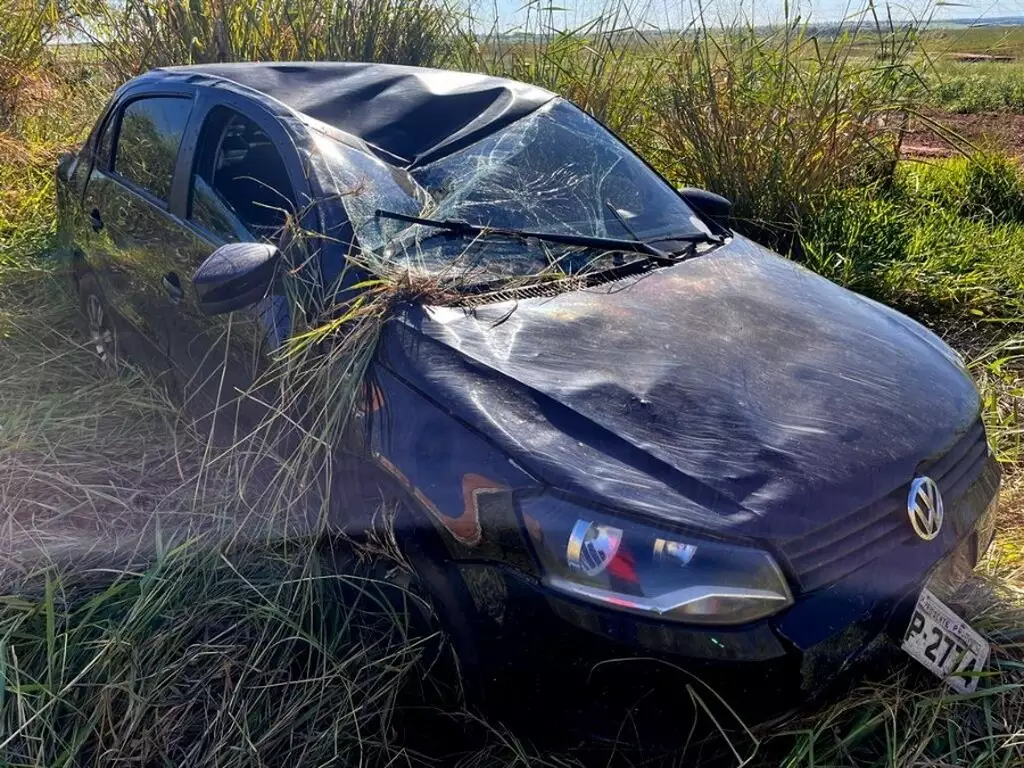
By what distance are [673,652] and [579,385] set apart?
610mm

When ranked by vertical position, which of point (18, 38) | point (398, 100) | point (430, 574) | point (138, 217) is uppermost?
point (18, 38)

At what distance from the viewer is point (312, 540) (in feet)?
7.14

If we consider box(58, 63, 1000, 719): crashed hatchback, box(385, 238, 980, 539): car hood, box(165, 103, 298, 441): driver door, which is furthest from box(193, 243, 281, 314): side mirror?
box(385, 238, 980, 539): car hood

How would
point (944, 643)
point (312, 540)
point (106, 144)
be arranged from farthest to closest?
point (106, 144) < point (312, 540) < point (944, 643)

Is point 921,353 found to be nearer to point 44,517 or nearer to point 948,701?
point 948,701

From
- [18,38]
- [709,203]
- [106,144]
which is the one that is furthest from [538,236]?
[18,38]

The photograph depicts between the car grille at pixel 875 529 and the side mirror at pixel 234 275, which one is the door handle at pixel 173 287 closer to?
the side mirror at pixel 234 275

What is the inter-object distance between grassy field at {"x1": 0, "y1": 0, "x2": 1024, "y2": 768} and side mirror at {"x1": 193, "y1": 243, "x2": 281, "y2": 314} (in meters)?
0.50

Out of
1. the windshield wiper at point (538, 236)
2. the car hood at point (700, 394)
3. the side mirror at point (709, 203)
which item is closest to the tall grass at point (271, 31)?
the side mirror at point (709, 203)

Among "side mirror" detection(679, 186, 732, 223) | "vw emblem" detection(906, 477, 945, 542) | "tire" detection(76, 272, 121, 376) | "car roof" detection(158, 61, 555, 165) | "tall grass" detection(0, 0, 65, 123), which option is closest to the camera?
"vw emblem" detection(906, 477, 945, 542)

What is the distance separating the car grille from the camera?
168 centimetres

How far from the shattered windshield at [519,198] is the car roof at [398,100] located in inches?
3.1

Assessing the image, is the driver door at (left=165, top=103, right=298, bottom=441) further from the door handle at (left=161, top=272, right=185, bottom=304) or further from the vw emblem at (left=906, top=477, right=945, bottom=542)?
the vw emblem at (left=906, top=477, right=945, bottom=542)

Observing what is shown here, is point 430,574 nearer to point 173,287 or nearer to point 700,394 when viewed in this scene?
point 700,394
